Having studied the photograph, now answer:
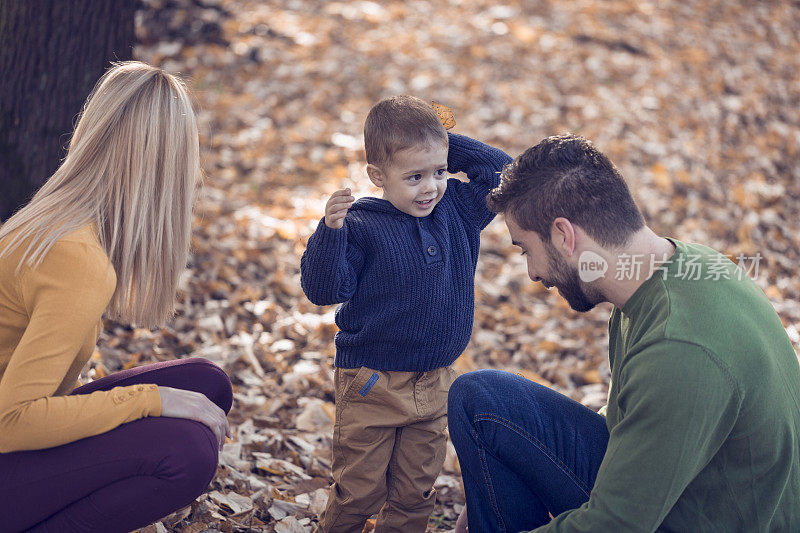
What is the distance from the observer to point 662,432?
192 cm

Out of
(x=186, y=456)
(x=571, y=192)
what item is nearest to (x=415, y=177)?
(x=571, y=192)

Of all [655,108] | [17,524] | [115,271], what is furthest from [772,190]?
[17,524]

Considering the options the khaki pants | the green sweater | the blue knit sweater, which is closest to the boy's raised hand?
the blue knit sweater

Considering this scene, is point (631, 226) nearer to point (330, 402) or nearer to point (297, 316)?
point (330, 402)

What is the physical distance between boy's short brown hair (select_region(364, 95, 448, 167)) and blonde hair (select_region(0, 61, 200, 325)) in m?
0.63

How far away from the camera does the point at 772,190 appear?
20.7 ft

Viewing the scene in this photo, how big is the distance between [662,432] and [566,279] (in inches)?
23.1

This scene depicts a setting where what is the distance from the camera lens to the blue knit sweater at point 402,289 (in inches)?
107

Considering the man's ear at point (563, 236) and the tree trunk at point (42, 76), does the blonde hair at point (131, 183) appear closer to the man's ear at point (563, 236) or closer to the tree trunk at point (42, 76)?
the man's ear at point (563, 236)

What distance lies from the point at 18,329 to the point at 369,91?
201 inches

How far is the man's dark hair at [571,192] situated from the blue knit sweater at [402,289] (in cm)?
45

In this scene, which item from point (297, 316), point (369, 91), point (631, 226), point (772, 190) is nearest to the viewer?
point (631, 226)

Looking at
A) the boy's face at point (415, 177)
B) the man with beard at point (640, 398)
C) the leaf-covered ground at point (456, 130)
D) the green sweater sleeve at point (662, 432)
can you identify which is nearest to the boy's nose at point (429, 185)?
the boy's face at point (415, 177)

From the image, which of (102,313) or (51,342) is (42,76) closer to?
(102,313)
